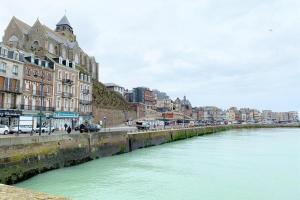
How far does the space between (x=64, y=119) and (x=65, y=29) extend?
4411 centimetres

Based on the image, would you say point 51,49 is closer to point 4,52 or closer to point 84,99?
point 84,99

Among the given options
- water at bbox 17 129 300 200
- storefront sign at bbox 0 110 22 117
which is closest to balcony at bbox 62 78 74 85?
storefront sign at bbox 0 110 22 117

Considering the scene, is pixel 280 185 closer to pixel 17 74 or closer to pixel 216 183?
pixel 216 183

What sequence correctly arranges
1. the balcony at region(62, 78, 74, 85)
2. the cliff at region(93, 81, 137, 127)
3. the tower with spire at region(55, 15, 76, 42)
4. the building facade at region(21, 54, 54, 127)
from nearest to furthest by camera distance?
the building facade at region(21, 54, 54, 127) < the balcony at region(62, 78, 74, 85) < the cliff at region(93, 81, 137, 127) < the tower with spire at region(55, 15, 76, 42)

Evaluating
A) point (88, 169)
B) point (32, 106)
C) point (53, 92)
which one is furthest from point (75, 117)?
point (88, 169)

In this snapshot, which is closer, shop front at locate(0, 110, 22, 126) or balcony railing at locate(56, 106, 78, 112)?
shop front at locate(0, 110, 22, 126)

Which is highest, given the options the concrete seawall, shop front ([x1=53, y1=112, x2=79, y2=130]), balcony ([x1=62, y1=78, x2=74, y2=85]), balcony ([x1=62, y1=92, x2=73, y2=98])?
balcony ([x1=62, y1=78, x2=74, y2=85])

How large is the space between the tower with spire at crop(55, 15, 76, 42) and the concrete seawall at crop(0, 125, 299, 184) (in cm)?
5443

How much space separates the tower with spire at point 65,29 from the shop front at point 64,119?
1552 inches

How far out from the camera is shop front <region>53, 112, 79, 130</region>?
46.2 metres

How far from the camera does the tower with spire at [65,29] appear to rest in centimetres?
8453

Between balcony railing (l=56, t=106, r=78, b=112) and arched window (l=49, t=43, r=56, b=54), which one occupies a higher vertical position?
arched window (l=49, t=43, r=56, b=54)

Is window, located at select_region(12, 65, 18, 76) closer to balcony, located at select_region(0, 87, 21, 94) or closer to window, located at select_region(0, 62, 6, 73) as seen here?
Result: window, located at select_region(0, 62, 6, 73)

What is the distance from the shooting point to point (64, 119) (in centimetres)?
4866
